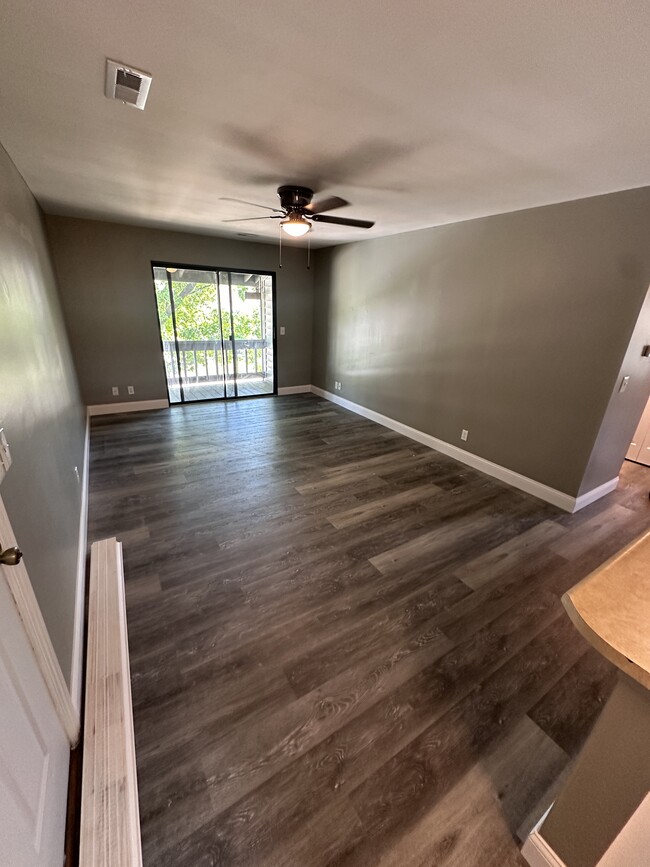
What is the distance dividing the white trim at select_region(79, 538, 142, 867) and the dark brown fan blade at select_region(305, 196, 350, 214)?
9.00 ft

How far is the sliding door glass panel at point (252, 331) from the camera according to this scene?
5.51m

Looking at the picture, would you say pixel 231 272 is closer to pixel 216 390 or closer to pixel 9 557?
pixel 216 390

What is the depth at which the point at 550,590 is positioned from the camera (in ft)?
6.84

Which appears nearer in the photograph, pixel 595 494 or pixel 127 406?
pixel 595 494

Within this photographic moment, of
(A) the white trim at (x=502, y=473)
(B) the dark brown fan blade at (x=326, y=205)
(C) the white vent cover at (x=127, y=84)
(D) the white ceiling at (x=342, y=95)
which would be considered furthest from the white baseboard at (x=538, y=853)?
(B) the dark brown fan blade at (x=326, y=205)

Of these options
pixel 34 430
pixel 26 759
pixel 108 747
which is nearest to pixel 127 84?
pixel 34 430

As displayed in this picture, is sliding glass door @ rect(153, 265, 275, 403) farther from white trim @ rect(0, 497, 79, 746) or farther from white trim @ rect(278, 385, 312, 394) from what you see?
white trim @ rect(0, 497, 79, 746)

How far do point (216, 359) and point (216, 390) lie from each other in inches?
22.0

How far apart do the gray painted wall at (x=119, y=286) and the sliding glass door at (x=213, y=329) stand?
19cm

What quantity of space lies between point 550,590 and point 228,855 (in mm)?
2015

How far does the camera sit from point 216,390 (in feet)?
19.8

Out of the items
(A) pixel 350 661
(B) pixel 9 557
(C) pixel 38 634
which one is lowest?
(A) pixel 350 661

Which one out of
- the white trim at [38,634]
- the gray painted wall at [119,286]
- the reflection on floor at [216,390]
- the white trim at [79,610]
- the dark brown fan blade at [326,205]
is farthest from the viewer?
the reflection on floor at [216,390]

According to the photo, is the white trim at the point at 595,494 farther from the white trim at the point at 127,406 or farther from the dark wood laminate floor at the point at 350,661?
the white trim at the point at 127,406
